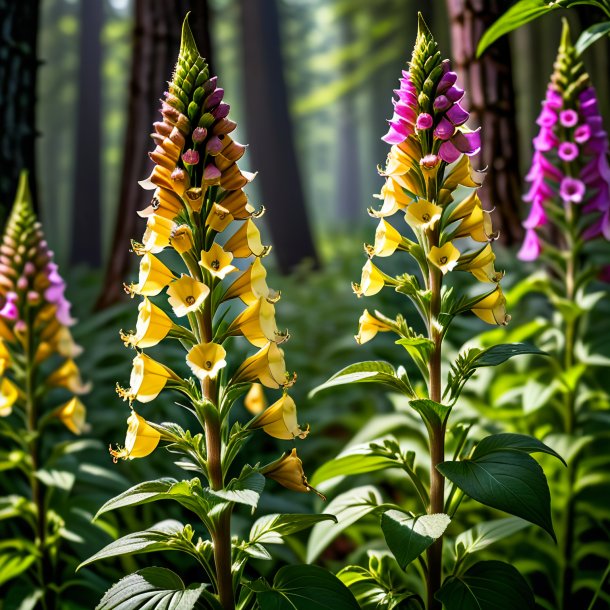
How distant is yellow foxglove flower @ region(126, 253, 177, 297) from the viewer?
2.03m

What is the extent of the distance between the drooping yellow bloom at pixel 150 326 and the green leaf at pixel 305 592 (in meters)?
0.71

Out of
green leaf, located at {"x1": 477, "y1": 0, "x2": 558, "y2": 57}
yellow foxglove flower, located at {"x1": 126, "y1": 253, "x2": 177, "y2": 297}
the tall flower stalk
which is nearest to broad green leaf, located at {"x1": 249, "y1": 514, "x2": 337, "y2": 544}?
yellow foxglove flower, located at {"x1": 126, "y1": 253, "x2": 177, "y2": 297}

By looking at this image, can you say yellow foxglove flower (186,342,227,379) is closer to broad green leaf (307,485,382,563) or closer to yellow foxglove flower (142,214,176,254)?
Result: yellow foxglove flower (142,214,176,254)

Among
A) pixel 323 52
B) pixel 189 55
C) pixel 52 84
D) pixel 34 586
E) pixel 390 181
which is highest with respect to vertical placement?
pixel 323 52

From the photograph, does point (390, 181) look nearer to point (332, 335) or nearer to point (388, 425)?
point (388, 425)

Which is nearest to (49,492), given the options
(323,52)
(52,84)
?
(52,84)

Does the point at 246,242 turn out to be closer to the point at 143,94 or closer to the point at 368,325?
the point at 368,325

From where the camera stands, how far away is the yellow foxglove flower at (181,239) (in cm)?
200

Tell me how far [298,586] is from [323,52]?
109 ft

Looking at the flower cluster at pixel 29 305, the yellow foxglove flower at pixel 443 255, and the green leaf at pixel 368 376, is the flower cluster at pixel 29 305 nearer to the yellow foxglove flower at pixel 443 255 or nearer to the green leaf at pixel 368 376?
the green leaf at pixel 368 376

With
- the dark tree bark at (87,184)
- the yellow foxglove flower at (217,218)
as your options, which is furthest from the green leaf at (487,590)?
the dark tree bark at (87,184)

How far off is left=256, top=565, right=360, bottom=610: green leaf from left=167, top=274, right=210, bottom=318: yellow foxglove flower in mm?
752

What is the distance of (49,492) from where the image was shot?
3100mm

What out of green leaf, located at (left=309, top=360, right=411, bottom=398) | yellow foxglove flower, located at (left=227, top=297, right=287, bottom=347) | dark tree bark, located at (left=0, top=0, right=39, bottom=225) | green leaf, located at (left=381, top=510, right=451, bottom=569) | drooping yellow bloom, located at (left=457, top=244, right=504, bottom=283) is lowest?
green leaf, located at (left=381, top=510, right=451, bottom=569)
